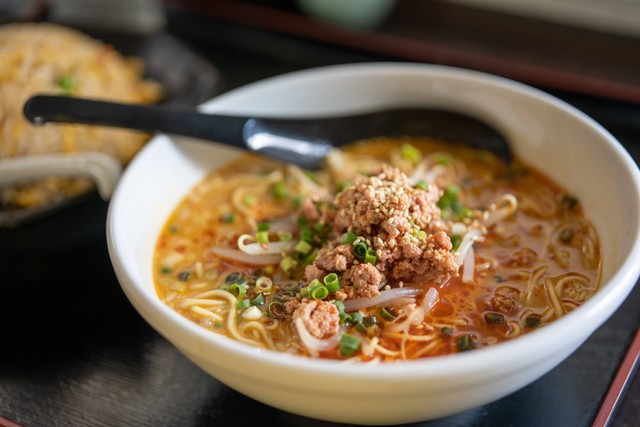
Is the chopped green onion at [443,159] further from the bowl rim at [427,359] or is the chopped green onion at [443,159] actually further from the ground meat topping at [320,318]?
the ground meat topping at [320,318]

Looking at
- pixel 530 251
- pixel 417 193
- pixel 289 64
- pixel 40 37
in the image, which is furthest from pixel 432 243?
pixel 40 37

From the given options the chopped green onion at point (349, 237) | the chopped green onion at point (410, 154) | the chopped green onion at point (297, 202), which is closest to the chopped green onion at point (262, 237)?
the chopped green onion at point (297, 202)

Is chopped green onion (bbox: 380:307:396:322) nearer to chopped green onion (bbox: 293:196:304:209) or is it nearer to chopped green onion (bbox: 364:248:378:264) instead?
chopped green onion (bbox: 364:248:378:264)

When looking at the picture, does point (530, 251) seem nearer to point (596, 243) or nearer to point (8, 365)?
point (596, 243)

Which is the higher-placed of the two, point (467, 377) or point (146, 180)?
point (467, 377)

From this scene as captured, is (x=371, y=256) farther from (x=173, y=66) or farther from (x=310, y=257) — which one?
(x=173, y=66)

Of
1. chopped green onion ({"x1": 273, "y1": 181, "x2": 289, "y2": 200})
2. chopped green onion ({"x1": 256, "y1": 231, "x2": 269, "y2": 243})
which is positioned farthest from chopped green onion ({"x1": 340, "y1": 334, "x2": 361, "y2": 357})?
chopped green onion ({"x1": 273, "y1": 181, "x2": 289, "y2": 200})

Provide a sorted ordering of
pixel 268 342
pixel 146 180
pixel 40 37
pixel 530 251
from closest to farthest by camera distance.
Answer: pixel 268 342, pixel 530 251, pixel 146 180, pixel 40 37
